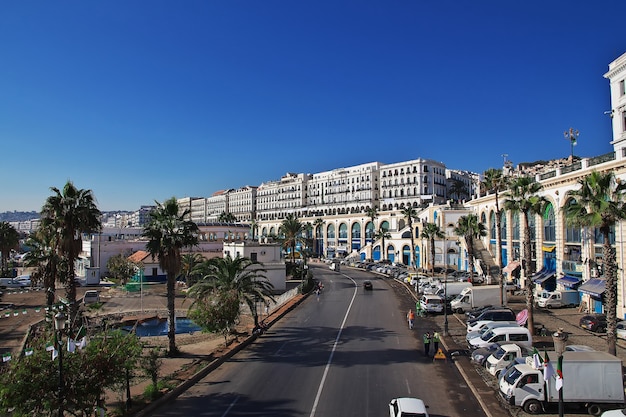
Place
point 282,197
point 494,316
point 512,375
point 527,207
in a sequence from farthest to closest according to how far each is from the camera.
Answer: point 282,197
point 494,316
point 527,207
point 512,375

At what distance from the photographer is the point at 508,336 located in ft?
83.6

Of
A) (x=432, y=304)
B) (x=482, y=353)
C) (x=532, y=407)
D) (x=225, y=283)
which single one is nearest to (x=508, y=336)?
(x=482, y=353)

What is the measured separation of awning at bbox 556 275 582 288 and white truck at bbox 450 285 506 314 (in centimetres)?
514

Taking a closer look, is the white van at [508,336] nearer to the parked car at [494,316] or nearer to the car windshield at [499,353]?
the car windshield at [499,353]

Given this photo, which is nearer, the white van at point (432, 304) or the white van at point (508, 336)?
the white van at point (508, 336)

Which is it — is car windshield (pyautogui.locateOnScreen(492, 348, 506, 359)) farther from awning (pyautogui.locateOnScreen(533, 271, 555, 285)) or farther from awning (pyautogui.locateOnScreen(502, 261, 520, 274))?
awning (pyautogui.locateOnScreen(502, 261, 520, 274))

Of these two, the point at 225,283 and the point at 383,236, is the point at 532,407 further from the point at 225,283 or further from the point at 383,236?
the point at 383,236

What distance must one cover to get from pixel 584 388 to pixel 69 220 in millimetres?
25890

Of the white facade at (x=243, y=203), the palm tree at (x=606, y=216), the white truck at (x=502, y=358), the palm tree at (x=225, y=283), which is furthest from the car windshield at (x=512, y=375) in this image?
the white facade at (x=243, y=203)

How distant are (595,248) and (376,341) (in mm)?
18980

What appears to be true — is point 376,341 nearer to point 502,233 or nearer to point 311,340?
point 311,340

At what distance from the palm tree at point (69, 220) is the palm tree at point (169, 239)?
345 cm

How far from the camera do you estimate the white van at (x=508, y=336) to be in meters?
25.2

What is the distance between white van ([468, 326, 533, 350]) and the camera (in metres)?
25.2
